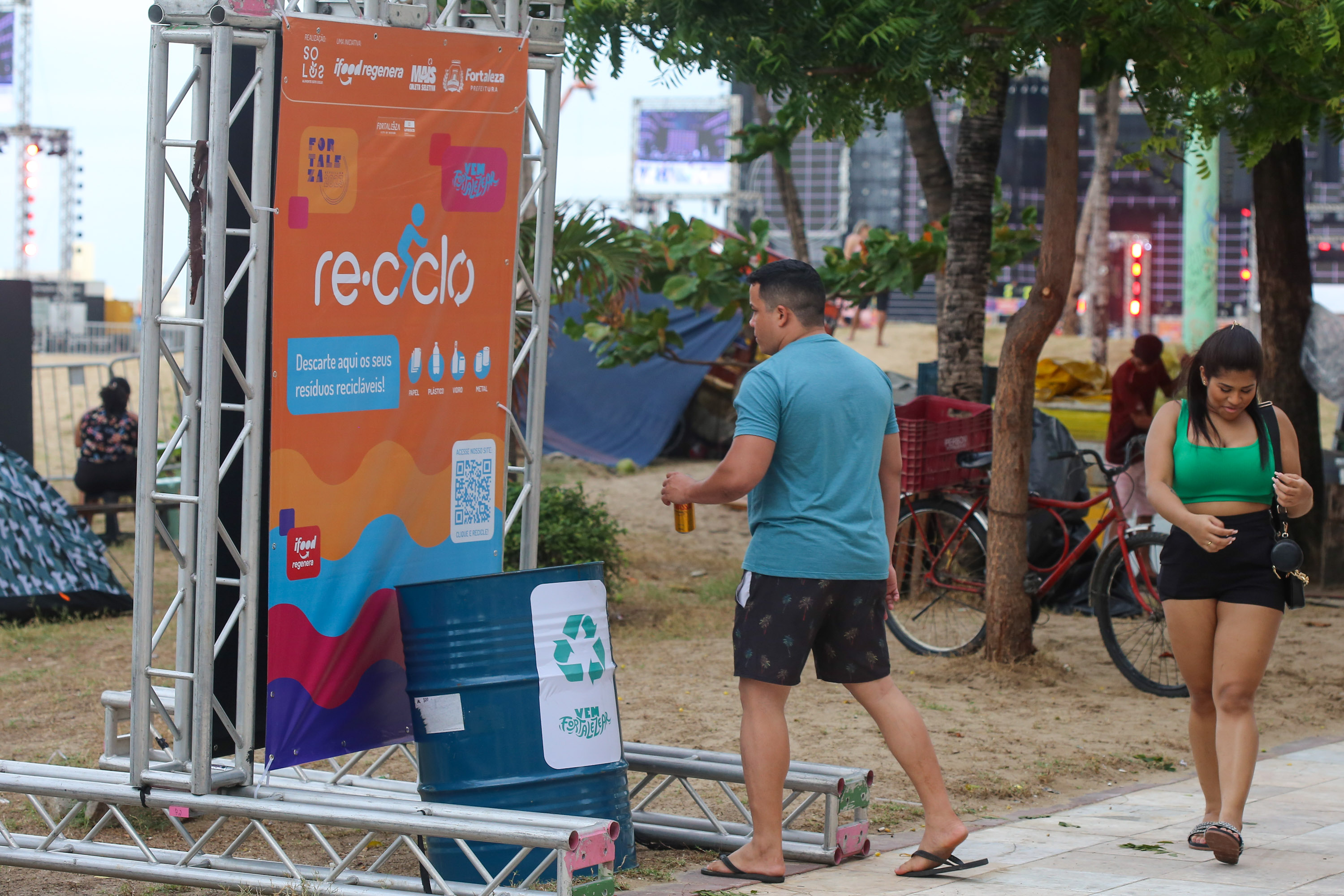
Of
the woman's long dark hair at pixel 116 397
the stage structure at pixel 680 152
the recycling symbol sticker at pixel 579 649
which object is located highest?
the stage structure at pixel 680 152

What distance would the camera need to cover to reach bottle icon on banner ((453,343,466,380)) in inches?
185

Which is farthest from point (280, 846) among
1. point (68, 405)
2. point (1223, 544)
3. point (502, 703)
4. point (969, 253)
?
point (68, 405)

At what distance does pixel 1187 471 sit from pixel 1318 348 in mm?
6173

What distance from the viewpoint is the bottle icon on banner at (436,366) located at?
182 inches

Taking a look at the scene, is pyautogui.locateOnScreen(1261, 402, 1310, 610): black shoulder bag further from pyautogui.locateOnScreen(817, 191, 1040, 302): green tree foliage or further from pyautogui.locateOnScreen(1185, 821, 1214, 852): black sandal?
pyautogui.locateOnScreen(817, 191, 1040, 302): green tree foliage

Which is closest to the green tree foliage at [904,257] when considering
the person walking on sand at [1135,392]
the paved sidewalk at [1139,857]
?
the person walking on sand at [1135,392]

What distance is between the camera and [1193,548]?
4.51m

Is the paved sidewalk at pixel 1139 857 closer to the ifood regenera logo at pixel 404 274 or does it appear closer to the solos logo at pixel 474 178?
the ifood regenera logo at pixel 404 274

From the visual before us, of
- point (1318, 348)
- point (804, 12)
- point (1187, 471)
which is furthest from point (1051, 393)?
point (1187, 471)

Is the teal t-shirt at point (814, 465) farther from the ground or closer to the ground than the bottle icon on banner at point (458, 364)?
closer to the ground

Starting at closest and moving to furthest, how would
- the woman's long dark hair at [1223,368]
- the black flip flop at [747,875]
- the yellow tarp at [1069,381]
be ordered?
the black flip flop at [747,875] → the woman's long dark hair at [1223,368] → the yellow tarp at [1069,381]

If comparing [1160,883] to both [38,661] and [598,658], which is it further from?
[38,661]

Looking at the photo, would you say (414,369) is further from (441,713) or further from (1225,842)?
(1225,842)

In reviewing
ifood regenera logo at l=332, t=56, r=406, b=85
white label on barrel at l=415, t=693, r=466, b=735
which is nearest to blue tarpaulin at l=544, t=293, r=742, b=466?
ifood regenera logo at l=332, t=56, r=406, b=85
